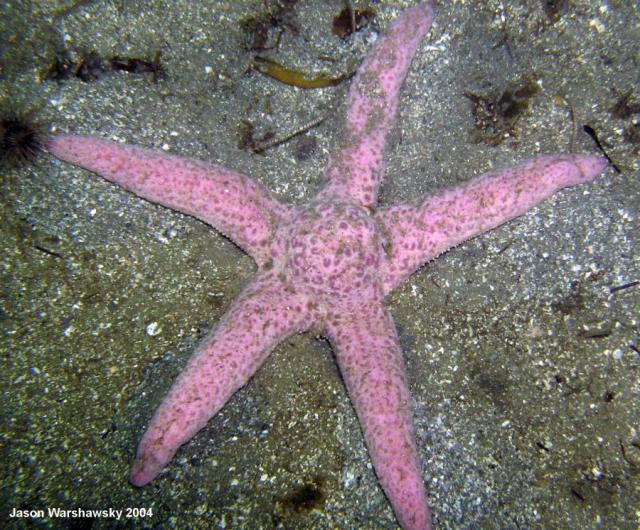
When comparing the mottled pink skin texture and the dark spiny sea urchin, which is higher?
the dark spiny sea urchin

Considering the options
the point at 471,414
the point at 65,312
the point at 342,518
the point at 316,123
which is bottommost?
the point at 342,518

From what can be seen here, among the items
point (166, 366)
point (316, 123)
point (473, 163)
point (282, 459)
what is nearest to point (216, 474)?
point (282, 459)

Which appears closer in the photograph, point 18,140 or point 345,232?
point 345,232

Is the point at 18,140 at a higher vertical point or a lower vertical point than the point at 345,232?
higher

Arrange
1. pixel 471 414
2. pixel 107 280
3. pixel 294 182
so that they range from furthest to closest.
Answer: pixel 294 182
pixel 107 280
pixel 471 414

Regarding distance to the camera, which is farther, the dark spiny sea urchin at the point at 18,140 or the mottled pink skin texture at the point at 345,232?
the dark spiny sea urchin at the point at 18,140

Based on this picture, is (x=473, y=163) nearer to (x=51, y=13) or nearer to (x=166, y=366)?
(x=166, y=366)

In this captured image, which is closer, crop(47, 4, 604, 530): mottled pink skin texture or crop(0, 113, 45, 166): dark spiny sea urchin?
crop(47, 4, 604, 530): mottled pink skin texture

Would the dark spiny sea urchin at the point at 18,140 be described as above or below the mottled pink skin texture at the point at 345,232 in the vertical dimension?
above
